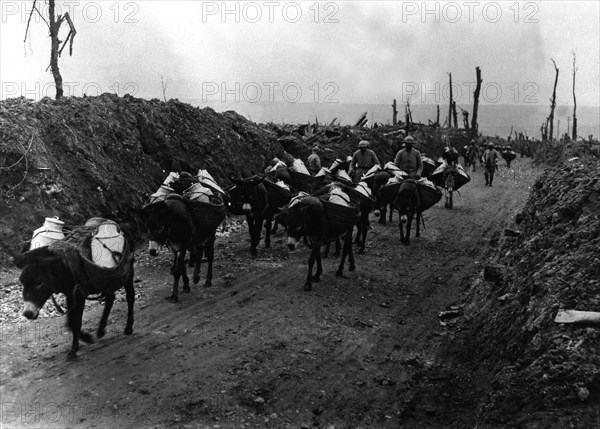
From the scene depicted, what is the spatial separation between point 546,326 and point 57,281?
Result: 5509 millimetres

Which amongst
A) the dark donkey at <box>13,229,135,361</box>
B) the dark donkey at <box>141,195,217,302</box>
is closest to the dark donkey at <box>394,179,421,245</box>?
the dark donkey at <box>141,195,217,302</box>

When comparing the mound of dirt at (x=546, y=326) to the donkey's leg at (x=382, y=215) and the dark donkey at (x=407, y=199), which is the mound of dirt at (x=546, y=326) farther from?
the donkey's leg at (x=382, y=215)

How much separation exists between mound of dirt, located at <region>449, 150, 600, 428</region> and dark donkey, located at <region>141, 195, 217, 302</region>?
4.50 metres

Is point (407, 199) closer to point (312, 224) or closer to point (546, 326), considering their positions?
point (312, 224)

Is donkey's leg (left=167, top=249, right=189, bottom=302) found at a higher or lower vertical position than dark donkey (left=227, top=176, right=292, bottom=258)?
lower

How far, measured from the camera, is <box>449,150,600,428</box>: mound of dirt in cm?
480

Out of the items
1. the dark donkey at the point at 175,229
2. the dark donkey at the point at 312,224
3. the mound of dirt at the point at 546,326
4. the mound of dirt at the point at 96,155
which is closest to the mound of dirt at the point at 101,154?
the mound of dirt at the point at 96,155

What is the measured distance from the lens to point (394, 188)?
47.1 ft

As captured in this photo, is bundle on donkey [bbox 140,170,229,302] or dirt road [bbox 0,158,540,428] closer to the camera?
dirt road [bbox 0,158,540,428]

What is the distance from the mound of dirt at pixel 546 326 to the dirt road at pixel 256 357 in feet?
1.80

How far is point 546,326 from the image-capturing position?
19.0 feet

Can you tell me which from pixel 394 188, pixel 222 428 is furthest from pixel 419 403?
pixel 394 188

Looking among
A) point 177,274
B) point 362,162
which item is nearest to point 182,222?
point 177,274

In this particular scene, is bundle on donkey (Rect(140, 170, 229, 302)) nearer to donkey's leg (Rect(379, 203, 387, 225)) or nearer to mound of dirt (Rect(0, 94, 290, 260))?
mound of dirt (Rect(0, 94, 290, 260))
